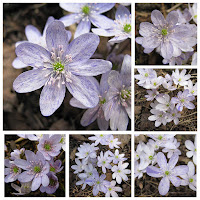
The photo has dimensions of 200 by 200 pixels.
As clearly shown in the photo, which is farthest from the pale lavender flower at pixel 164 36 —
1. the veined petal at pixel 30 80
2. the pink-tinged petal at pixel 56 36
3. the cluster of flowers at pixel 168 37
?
the veined petal at pixel 30 80

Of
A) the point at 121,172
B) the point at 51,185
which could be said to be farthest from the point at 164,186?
the point at 51,185

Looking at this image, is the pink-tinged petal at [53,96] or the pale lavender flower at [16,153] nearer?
the pink-tinged petal at [53,96]

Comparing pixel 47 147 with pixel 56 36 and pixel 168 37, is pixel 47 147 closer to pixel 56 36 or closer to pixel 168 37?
pixel 56 36

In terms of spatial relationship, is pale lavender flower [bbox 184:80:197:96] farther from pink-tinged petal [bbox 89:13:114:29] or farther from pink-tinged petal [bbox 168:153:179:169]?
pink-tinged petal [bbox 89:13:114:29]

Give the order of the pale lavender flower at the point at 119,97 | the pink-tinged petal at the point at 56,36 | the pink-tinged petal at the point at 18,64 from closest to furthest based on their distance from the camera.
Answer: the pink-tinged petal at the point at 56,36 < the pale lavender flower at the point at 119,97 < the pink-tinged petal at the point at 18,64

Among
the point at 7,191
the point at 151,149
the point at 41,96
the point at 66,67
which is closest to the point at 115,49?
the point at 66,67

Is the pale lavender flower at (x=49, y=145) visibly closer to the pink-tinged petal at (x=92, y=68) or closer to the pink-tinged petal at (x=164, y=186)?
the pink-tinged petal at (x=92, y=68)
